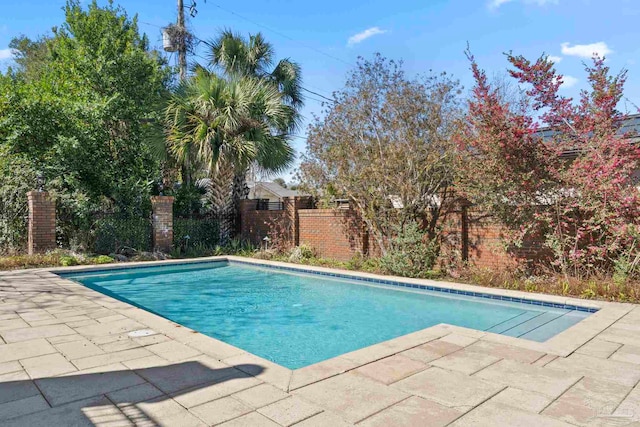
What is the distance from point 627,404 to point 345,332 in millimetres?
3467

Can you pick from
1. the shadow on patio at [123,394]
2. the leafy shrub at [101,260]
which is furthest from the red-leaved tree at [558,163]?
the leafy shrub at [101,260]

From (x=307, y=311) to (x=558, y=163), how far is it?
192 inches

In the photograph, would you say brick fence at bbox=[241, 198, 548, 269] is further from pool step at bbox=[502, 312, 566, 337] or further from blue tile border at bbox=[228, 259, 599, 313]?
pool step at bbox=[502, 312, 566, 337]

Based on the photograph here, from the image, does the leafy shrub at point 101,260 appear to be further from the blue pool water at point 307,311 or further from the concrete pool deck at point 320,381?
the concrete pool deck at point 320,381

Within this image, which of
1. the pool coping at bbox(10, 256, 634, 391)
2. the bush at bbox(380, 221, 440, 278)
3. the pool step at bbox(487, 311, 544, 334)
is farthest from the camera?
the bush at bbox(380, 221, 440, 278)

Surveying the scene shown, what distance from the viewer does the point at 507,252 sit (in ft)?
27.7

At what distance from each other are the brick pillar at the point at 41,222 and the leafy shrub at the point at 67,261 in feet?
3.29

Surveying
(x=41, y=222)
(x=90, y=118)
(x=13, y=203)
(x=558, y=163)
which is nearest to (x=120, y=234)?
(x=41, y=222)

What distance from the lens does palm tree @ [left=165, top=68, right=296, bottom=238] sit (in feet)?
39.7

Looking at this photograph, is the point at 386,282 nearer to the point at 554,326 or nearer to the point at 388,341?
the point at 554,326

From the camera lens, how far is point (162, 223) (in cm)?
1305

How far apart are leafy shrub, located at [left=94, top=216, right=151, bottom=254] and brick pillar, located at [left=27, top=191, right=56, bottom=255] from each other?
1097 millimetres

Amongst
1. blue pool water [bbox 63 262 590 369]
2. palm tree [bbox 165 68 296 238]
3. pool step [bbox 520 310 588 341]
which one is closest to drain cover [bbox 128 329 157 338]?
blue pool water [bbox 63 262 590 369]

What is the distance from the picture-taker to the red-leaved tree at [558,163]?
6.63m
